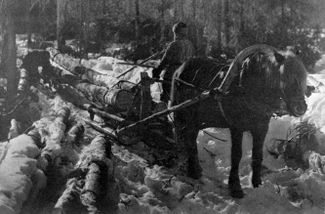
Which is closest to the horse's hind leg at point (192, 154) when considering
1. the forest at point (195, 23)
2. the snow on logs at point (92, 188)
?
the snow on logs at point (92, 188)

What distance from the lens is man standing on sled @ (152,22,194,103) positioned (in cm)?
707

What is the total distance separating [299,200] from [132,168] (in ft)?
8.29

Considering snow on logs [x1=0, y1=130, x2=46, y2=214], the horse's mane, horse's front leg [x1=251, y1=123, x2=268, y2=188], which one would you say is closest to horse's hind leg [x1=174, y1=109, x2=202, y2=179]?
horse's front leg [x1=251, y1=123, x2=268, y2=188]

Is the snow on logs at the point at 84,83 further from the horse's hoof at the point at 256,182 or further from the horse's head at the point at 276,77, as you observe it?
the horse's head at the point at 276,77

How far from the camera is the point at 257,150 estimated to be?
245 inches

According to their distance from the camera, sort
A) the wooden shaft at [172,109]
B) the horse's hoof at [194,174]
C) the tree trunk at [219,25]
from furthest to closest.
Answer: the tree trunk at [219,25], the horse's hoof at [194,174], the wooden shaft at [172,109]

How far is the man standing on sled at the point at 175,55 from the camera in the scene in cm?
707

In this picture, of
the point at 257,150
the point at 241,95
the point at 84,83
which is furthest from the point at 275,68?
the point at 84,83

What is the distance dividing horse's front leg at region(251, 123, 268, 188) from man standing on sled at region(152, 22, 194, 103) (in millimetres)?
1775

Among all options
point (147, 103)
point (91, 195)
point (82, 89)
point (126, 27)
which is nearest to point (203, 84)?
point (147, 103)

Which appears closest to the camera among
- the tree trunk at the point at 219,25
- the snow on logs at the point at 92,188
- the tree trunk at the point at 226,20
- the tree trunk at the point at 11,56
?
the snow on logs at the point at 92,188

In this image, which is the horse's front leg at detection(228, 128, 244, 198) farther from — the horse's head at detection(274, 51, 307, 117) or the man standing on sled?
the man standing on sled

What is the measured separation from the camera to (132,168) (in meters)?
6.68

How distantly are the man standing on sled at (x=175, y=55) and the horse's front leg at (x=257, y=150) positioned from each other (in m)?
1.77
